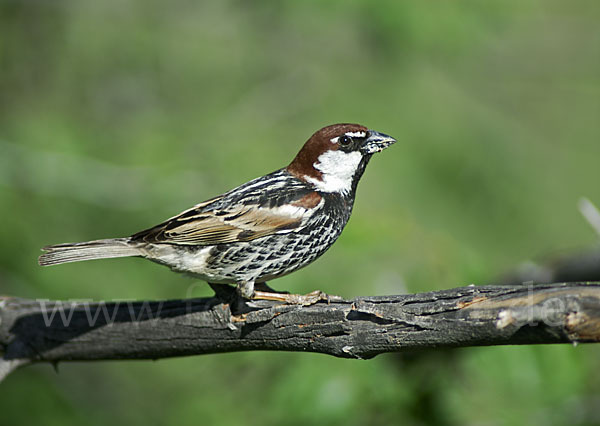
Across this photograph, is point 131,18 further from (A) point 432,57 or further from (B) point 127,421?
(B) point 127,421

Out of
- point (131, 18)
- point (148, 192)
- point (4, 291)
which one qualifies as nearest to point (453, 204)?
point (148, 192)

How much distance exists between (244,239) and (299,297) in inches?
21.0

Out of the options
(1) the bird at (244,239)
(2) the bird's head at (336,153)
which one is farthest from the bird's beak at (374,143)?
(1) the bird at (244,239)

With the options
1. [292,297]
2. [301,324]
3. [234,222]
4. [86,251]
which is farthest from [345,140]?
[86,251]

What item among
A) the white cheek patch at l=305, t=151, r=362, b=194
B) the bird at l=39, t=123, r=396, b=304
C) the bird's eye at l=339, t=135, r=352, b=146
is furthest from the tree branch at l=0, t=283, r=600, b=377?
the bird's eye at l=339, t=135, r=352, b=146

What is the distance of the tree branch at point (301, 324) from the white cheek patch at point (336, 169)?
95 cm

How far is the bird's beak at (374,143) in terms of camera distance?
168 inches

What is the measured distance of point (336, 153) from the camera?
169 inches

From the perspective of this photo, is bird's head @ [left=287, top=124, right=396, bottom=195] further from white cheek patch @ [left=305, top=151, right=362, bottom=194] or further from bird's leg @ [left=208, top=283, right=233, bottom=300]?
bird's leg @ [left=208, top=283, right=233, bottom=300]

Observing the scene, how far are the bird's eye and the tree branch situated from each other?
119 centimetres

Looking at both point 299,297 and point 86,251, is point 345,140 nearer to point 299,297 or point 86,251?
point 299,297

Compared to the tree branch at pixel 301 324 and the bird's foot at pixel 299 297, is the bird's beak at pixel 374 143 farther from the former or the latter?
the tree branch at pixel 301 324

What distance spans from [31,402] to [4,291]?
106cm

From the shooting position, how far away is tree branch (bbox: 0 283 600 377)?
8.55 feet
